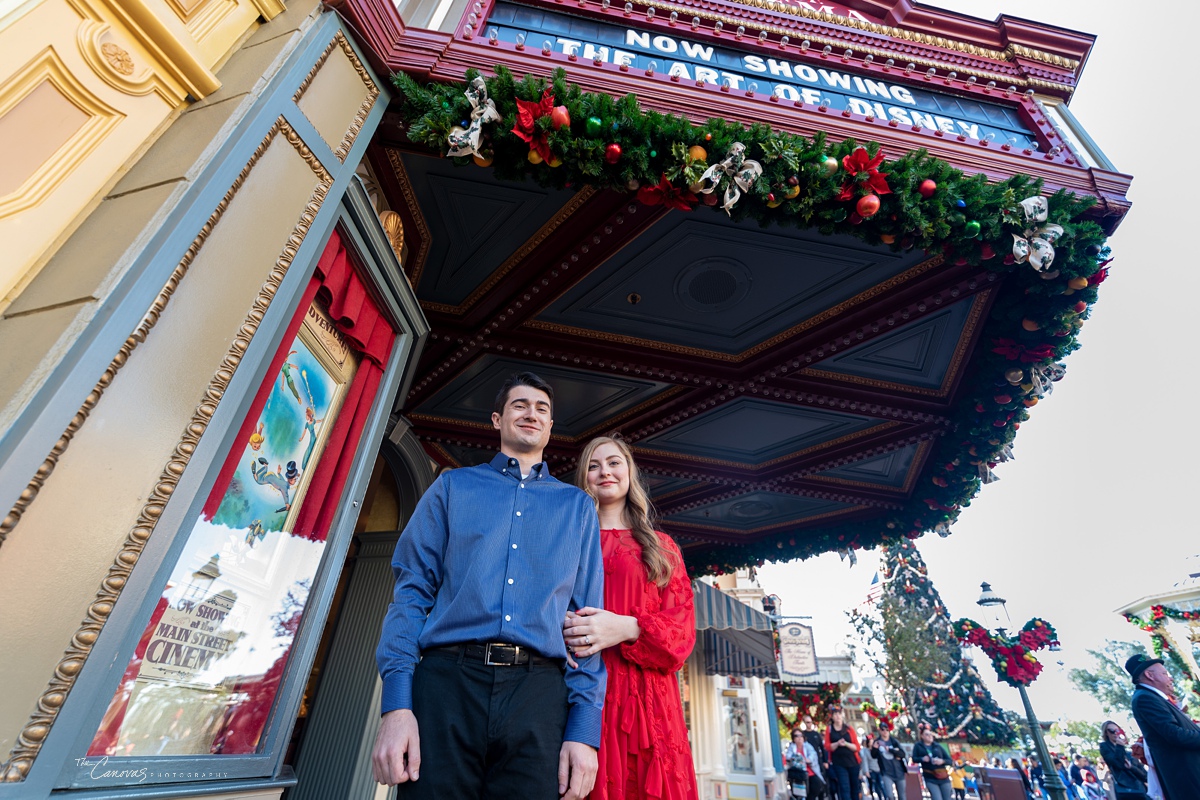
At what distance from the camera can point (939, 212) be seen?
2.99 metres

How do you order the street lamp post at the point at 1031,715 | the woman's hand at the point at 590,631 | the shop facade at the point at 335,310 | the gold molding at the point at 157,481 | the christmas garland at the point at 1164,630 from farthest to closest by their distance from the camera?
the christmas garland at the point at 1164,630 → the street lamp post at the point at 1031,715 → the woman's hand at the point at 590,631 → the shop facade at the point at 335,310 → the gold molding at the point at 157,481

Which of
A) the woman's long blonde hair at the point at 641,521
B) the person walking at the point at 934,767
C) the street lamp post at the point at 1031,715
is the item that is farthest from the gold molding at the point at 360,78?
the person walking at the point at 934,767

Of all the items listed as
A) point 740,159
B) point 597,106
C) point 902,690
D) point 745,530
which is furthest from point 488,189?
point 902,690

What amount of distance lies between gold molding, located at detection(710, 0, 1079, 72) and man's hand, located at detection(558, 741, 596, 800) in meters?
4.40

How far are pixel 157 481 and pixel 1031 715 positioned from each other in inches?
325

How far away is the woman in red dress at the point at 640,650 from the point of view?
5.33 ft

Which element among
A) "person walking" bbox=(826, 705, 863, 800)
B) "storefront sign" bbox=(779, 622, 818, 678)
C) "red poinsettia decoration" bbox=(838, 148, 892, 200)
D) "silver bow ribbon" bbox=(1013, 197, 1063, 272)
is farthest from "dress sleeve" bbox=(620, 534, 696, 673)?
"storefront sign" bbox=(779, 622, 818, 678)

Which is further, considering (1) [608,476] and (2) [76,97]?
(1) [608,476]

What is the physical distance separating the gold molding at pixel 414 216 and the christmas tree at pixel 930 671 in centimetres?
1973

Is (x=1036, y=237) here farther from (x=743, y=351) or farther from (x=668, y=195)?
(x=743, y=351)

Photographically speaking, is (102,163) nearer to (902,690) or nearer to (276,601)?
(276,601)

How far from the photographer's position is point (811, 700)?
586 inches

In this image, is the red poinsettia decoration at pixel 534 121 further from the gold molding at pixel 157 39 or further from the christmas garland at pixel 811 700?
the christmas garland at pixel 811 700

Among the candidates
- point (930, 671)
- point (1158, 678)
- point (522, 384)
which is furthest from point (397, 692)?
point (930, 671)
